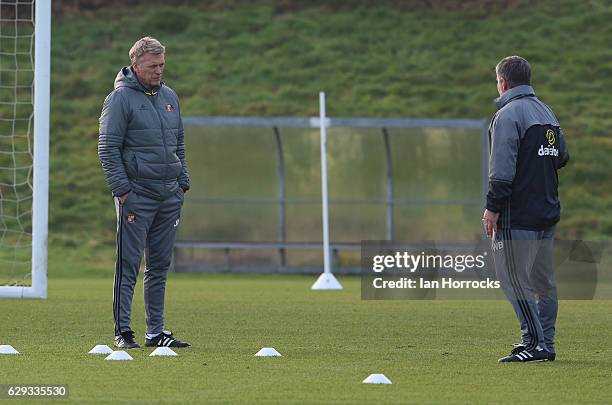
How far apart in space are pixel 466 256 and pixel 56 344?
11.4 m

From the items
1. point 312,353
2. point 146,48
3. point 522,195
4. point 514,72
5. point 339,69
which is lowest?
point 312,353

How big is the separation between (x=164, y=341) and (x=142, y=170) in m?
1.17

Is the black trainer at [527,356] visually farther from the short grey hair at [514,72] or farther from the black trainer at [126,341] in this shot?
the black trainer at [126,341]

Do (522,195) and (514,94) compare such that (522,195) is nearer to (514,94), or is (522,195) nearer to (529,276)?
(529,276)

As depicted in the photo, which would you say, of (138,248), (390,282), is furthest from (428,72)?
(138,248)

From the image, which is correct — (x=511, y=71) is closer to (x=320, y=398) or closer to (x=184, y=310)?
(x=320, y=398)

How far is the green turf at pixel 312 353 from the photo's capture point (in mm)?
7668

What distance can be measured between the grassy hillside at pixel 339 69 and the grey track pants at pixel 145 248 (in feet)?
52.6

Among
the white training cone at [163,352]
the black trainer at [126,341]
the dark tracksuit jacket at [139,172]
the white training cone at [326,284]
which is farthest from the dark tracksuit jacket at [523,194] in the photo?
the white training cone at [326,284]

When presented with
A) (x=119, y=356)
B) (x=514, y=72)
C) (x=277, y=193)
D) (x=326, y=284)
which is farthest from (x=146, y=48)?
(x=277, y=193)

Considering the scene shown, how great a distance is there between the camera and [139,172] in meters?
10.1

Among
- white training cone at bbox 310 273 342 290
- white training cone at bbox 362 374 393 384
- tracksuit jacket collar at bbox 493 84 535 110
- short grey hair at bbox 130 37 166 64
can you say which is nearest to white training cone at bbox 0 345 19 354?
short grey hair at bbox 130 37 166 64

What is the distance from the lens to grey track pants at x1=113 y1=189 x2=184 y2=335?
10.2 metres

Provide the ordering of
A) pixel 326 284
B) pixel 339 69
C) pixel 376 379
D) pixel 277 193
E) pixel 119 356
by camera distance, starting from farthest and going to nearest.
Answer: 1. pixel 339 69
2. pixel 277 193
3. pixel 326 284
4. pixel 119 356
5. pixel 376 379
